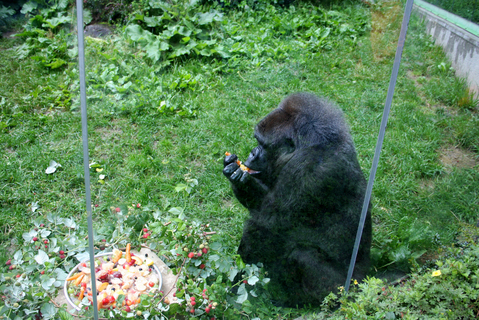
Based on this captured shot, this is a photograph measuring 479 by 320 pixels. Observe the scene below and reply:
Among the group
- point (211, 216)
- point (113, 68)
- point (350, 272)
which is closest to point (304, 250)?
point (350, 272)

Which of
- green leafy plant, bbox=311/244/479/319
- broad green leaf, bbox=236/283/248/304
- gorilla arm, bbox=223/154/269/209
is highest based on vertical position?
gorilla arm, bbox=223/154/269/209

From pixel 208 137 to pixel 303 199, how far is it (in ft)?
4.64

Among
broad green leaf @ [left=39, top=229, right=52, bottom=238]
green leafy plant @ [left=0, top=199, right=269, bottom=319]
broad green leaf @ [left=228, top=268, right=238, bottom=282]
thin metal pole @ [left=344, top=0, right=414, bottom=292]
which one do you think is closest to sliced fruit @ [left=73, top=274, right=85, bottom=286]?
green leafy plant @ [left=0, top=199, right=269, bottom=319]

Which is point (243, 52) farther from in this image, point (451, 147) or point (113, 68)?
point (451, 147)

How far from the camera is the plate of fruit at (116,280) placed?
244 centimetres

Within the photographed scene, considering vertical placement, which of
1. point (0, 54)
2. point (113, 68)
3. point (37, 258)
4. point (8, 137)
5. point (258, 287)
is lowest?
point (258, 287)

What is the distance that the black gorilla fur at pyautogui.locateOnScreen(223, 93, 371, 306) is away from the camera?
8.14 ft

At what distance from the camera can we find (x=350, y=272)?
2.64 metres

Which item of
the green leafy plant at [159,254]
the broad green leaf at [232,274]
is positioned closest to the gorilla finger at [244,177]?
the green leafy plant at [159,254]

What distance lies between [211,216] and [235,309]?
1.00 meters

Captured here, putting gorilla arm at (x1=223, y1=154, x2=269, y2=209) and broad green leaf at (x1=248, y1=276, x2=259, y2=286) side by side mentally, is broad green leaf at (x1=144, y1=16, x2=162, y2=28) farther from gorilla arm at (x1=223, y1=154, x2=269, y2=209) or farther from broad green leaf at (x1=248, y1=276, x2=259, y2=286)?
broad green leaf at (x1=248, y1=276, x2=259, y2=286)

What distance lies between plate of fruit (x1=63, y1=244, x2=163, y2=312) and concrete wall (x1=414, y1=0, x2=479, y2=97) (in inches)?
103

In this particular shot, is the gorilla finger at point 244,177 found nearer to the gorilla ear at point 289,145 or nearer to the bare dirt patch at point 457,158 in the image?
the gorilla ear at point 289,145

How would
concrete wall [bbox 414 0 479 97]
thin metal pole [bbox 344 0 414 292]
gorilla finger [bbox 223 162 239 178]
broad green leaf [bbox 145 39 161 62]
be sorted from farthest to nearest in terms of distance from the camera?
broad green leaf [bbox 145 39 161 62] < gorilla finger [bbox 223 162 239 178] < concrete wall [bbox 414 0 479 97] < thin metal pole [bbox 344 0 414 292]
